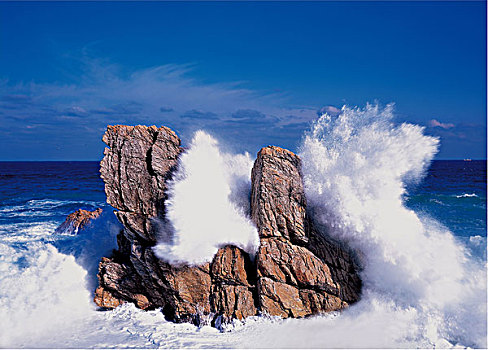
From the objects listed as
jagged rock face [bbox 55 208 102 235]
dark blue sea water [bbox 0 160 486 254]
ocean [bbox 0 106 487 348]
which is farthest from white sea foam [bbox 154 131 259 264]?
jagged rock face [bbox 55 208 102 235]

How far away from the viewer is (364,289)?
897 cm

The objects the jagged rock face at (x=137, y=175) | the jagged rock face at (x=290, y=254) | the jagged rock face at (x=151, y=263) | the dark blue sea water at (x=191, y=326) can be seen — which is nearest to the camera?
the dark blue sea water at (x=191, y=326)

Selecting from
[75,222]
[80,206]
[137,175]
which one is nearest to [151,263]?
[137,175]

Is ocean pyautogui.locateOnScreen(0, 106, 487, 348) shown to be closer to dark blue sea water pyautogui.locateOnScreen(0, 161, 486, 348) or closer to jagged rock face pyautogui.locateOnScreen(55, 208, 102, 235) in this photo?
dark blue sea water pyautogui.locateOnScreen(0, 161, 486, 348)

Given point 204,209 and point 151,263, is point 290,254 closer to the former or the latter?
point 204,209

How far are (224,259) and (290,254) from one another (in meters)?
1.84

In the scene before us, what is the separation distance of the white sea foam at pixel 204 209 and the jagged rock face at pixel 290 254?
594mm

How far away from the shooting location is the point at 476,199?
26.1 meters

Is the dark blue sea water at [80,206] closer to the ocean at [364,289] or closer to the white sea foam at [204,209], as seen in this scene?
the ocean at [364,289]

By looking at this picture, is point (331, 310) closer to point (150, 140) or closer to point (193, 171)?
point (193, 171)

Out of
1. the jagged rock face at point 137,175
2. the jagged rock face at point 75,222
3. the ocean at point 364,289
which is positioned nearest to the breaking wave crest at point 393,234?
the ocean at point 364,289

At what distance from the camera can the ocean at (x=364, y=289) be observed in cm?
780

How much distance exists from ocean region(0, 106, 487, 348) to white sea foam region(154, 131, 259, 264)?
1.94 metres

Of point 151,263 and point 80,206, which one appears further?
point 80,206
